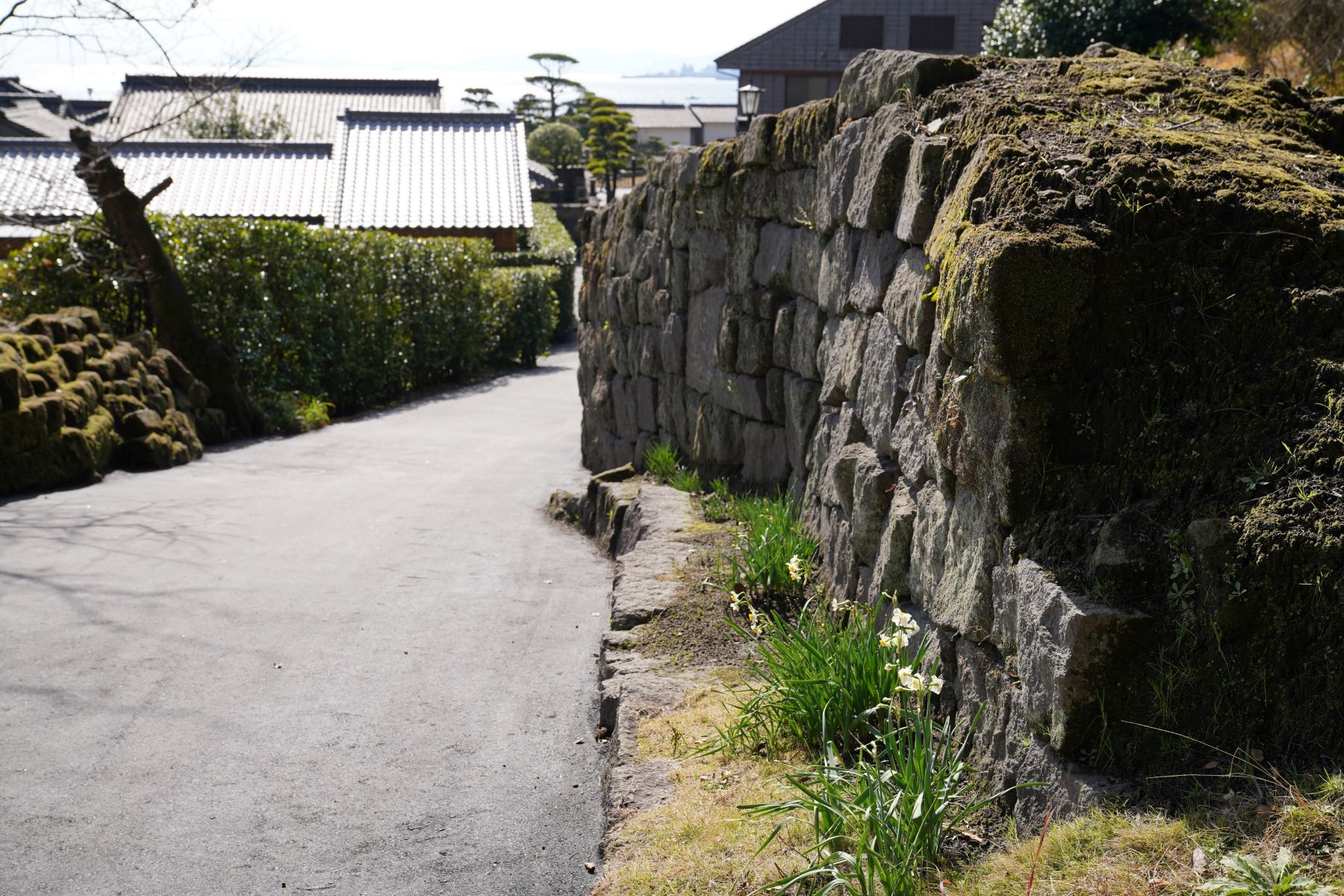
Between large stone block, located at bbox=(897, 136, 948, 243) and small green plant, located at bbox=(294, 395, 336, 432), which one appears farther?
small green plant, located at bbox=(294, 395, 336, 432)

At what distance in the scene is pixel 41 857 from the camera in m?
3.31

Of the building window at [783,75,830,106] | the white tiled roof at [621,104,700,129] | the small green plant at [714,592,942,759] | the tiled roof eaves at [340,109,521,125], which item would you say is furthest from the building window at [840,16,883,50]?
the small green plant at [714,592,942,759]

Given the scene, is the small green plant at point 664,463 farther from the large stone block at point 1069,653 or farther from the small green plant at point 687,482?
the large stone block at point 1069,653

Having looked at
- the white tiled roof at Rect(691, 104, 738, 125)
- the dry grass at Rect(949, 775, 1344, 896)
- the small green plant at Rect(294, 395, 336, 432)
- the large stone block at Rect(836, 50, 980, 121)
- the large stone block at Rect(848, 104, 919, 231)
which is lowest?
the small green plant at Rect(294, 395, 336, 432)

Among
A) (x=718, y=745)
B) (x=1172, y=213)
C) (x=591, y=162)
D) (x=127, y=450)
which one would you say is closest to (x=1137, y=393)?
(x=1172, y=213)

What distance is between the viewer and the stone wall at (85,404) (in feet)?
27.3

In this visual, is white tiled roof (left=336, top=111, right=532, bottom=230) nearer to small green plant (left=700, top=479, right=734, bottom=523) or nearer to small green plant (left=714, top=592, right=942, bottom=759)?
small green plant (left=700, top=479, right=734, bottom=523)

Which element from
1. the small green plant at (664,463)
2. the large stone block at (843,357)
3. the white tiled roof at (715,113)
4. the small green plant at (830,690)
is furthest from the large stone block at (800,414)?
the white tiled roof at (715,113)

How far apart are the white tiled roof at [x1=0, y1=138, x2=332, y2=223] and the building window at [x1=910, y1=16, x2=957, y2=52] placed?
20.0 metres

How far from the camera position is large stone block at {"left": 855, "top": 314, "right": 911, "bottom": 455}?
3.79 metres

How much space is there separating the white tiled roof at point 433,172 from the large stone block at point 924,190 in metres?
19.5

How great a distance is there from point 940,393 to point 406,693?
267 centimetres

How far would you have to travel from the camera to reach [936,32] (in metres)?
35.0

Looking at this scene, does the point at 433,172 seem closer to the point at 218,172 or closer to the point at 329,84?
the point at 218,172
